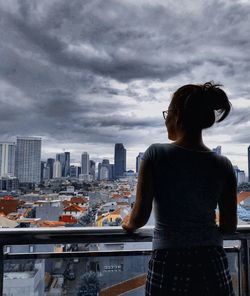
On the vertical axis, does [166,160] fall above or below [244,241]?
above

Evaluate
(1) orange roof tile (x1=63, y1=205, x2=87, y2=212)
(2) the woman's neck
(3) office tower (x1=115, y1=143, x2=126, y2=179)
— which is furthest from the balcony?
(3) office tower (x1=115, y1=143, x2=126, y2=179)

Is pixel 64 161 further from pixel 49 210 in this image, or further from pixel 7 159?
pixel 49 210

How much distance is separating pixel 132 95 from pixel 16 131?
992 millimetres

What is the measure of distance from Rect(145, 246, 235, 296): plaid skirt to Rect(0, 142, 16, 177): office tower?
1.56 m

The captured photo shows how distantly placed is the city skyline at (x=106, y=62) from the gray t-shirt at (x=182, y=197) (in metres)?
1.20

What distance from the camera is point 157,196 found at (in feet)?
3.52

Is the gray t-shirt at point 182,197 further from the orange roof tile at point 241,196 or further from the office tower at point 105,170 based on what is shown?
the office tower at point 105,170

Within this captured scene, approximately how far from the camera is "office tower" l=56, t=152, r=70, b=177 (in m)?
2.50

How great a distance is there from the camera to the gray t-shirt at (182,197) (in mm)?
1051

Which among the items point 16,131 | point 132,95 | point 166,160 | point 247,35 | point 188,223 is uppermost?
point 247,35

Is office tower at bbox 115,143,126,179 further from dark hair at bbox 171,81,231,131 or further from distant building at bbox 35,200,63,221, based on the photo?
dark hair at bbox 171,81,231,131

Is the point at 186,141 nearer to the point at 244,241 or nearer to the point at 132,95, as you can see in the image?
the point at 244,241

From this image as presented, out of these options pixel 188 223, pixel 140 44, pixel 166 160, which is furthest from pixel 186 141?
pixel 140 44

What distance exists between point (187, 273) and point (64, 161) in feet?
5.60
